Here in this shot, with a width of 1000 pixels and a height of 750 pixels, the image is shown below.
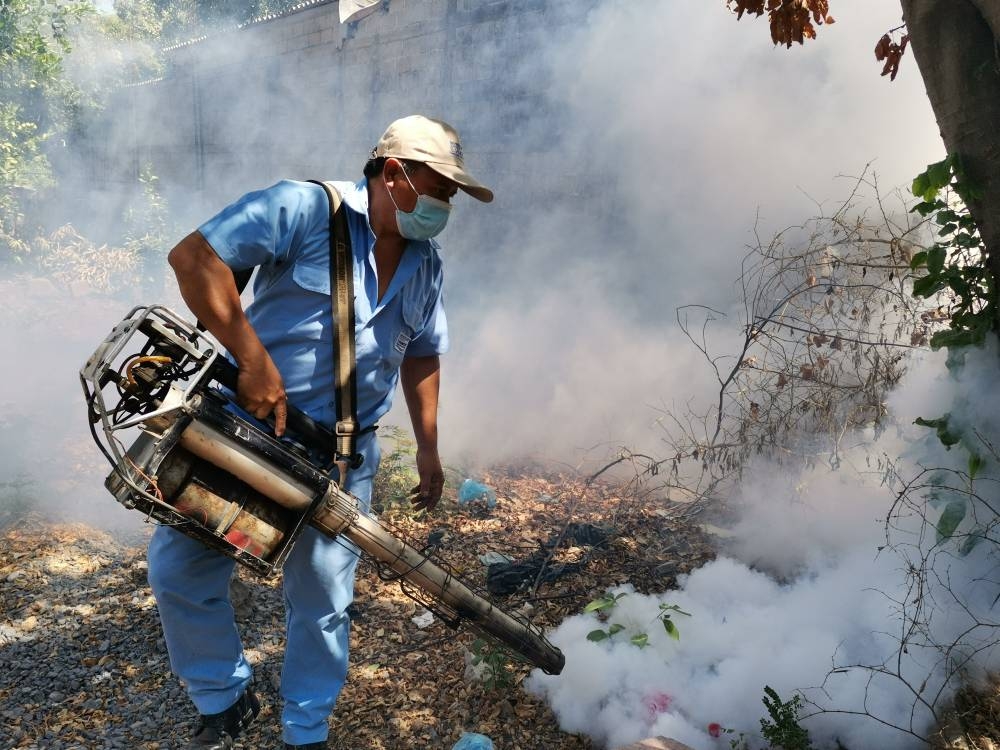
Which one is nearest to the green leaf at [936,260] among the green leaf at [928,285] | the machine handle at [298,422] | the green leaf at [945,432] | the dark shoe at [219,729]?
the green leaf at [928,285]

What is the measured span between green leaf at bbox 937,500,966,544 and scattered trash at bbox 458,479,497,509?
289 cm

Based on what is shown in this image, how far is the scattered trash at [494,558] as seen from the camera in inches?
160

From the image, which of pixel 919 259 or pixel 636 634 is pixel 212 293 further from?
pixel 919 259

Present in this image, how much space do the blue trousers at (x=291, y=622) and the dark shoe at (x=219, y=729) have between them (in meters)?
0.03

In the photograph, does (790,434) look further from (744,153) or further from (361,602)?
(744,153)

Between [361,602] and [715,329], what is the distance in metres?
4.16

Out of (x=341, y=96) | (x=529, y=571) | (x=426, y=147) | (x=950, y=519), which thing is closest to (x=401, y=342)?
(x=426, y=147)

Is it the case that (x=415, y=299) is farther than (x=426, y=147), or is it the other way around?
(x=415, y=299)

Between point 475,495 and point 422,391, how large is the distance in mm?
2145

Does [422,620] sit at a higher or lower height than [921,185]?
lower

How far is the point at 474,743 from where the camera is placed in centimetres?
267

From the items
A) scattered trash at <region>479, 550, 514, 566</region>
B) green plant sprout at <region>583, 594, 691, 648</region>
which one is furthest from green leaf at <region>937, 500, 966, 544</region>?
scattered trash at <region>479, 550, 514, 566</region>

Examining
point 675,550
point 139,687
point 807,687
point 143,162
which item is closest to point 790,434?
point 675,550

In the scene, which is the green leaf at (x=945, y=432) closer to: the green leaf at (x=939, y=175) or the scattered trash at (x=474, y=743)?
the green leaf at (x=939, y=175)
